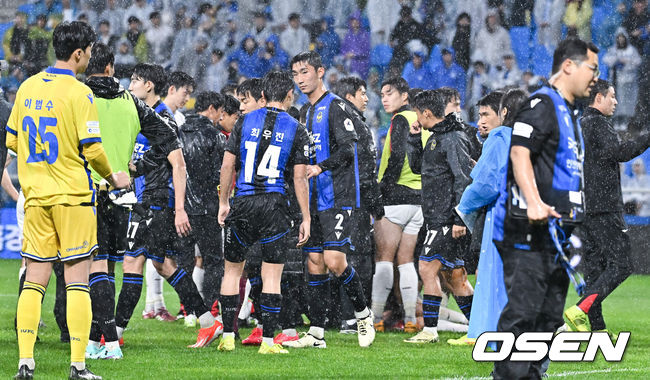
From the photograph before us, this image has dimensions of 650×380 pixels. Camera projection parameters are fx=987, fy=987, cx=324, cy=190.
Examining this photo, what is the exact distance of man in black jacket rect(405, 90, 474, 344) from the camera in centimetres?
877

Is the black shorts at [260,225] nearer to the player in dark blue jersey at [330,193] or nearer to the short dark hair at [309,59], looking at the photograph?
the player in dark blue jersey at [330,193]

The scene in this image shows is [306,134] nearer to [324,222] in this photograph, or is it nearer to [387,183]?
[324,222]

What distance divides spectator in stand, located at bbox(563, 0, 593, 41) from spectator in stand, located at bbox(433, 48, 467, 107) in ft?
7.74

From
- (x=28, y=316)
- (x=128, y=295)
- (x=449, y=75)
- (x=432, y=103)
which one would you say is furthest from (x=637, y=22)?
(x=28, y=316)

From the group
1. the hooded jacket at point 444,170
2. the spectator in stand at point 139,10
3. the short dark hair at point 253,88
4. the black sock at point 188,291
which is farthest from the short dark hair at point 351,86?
the spectator in stand at point 139,10

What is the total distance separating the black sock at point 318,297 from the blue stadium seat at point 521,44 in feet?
38.0

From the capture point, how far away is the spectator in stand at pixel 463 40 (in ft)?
62.7

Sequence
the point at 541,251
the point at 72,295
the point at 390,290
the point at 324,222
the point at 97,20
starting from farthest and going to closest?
the point at 97,20 → the point at 390,290 → the point at 324,222 → the point at 72,295 → the point at 541,251

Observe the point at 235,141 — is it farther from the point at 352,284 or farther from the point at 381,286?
the point at 381,286

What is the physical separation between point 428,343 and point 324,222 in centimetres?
146

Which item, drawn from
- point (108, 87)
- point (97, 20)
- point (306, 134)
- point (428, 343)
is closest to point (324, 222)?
point (306, 134)

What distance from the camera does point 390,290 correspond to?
383 inches

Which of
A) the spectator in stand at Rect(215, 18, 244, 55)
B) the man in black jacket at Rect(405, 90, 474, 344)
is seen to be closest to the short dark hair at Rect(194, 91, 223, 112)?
the man in black jacket at Rect(405, 90, 474, 344)

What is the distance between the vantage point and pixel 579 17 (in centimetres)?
1916
